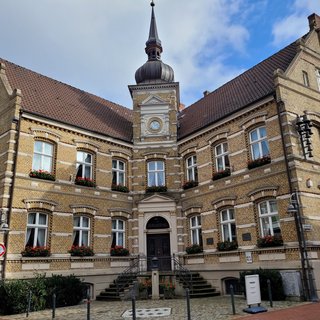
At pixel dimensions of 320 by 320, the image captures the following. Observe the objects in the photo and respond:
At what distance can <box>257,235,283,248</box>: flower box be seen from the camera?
14582 mm

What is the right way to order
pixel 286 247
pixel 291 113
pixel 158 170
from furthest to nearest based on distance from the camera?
pixel 158 170
pixel 291 113
pixel 286 247

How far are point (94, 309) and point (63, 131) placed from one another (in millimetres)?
9435

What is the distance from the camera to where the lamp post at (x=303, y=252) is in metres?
13.2

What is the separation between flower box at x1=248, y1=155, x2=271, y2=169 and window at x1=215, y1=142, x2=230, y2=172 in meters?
1.70

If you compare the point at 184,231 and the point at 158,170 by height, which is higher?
the point at 158,170

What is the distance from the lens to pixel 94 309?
13.4 metres

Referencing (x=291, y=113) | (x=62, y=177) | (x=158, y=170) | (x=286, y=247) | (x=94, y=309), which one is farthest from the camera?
(x=158, y=170)

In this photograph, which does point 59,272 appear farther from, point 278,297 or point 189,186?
point 278,297

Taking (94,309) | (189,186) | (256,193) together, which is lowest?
(94,309)

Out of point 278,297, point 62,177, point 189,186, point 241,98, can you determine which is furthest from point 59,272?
point 241,98

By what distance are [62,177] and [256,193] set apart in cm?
986

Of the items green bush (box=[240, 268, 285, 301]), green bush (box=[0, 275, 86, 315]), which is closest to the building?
green bush (box=[240, 268, 285, 301])

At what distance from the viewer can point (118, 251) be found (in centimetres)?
1867

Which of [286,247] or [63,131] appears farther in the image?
[63,131]
